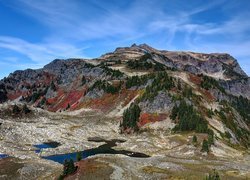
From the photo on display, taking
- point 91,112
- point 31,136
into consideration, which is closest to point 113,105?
point 91,112

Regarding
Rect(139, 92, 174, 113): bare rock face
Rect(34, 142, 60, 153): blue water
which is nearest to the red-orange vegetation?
Rect(139, 92, 174, 113): bare rock face

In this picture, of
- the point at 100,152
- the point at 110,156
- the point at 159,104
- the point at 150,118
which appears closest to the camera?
the point at 110,156

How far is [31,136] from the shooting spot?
401ft

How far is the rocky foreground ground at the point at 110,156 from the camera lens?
76500 mm

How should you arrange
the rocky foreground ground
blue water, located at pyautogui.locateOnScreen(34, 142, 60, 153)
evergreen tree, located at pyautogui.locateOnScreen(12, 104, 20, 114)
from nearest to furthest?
the rocky foreground ground
blue water, located at pyautogui.locateOnScreen(34, 142, 60, 153)
evergreen tree, located at pyautogui.locateOnScreen(12, 104, 20, 114)

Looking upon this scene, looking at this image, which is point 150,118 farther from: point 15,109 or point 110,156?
point 15,109

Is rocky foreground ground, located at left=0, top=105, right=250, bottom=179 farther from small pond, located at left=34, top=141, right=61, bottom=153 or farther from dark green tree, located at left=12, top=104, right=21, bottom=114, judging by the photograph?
dark green tree, located at left=12, top=104, right=21, bottom=114

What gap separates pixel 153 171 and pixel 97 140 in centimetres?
5539

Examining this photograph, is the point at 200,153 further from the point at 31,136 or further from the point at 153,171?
the point at 31,136

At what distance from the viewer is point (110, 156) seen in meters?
96.4

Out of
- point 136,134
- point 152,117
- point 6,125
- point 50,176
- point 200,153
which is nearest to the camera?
point 50,176

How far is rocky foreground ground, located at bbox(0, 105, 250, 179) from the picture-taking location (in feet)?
251

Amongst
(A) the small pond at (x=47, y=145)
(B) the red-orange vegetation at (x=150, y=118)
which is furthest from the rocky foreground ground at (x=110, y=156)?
(B) the red-orange vegetation at (x=150, y=118)

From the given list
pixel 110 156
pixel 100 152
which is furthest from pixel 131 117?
pixel 110 156
